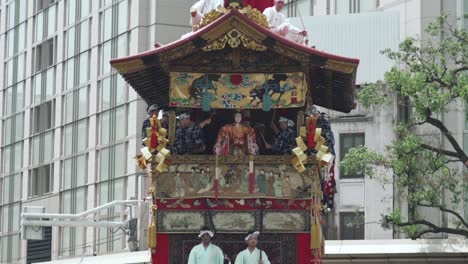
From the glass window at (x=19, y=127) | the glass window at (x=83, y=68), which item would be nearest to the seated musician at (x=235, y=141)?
the glass window at (x=83, y=68)

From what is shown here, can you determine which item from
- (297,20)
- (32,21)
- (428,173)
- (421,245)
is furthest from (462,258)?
(32,21)

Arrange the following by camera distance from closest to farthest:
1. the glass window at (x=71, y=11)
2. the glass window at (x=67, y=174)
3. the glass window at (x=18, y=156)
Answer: the glass window at (x=67, y=174) → the glass window at (x=71, y=11) → the glass window at (x=18, y=156)

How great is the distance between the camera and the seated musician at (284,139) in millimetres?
15172

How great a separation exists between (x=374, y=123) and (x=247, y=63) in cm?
2347

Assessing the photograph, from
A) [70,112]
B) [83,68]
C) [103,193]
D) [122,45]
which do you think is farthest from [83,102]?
[103,193]

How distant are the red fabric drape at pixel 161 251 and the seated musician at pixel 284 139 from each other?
1.75 m

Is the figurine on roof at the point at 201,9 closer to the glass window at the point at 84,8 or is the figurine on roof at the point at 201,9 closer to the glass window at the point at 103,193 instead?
the glass window at the point at 103,193

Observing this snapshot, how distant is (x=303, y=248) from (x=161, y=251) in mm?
1760

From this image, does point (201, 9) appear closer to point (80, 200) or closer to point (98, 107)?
point (98, 107)

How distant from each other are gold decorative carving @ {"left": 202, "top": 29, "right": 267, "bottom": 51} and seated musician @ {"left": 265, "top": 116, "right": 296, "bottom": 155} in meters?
1.08

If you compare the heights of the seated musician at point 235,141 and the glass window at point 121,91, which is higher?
the glass window at point 121,91

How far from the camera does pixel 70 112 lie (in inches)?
2142

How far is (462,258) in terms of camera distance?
108 feet

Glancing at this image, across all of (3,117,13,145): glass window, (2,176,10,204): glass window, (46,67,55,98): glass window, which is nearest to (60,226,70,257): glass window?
(46,67,55,98): glass window
